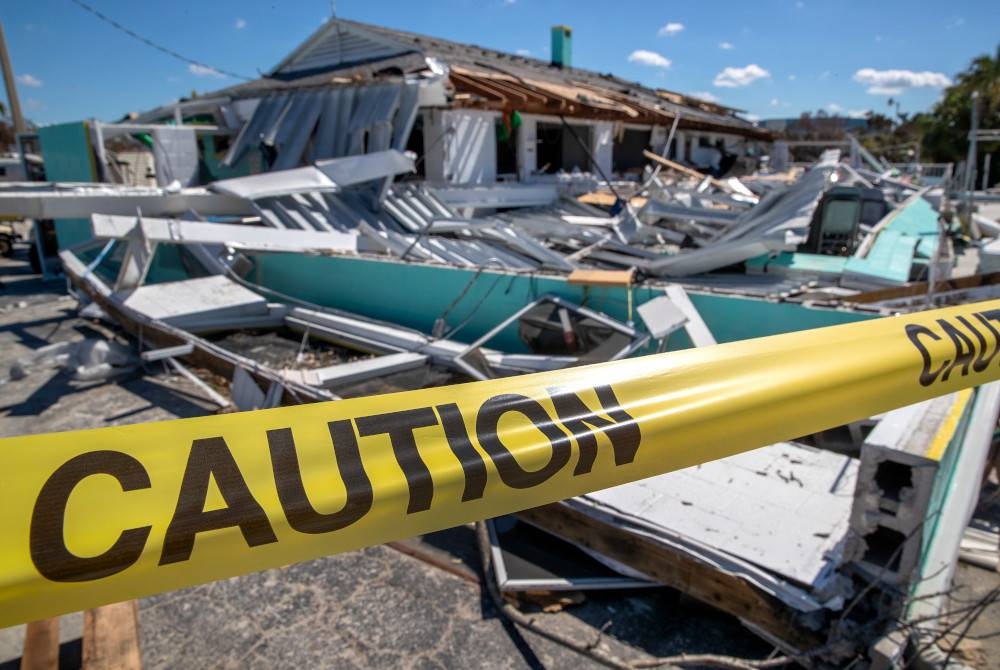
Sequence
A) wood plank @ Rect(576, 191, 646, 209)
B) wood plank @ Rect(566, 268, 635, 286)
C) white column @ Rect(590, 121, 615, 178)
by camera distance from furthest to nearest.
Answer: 1. white column @ Rect(590, 121, 615, 178)
2. wood plank @ Rect(576, 191, 646, 209)
3. wood plank @ Rect(566, 268, 635, 286)

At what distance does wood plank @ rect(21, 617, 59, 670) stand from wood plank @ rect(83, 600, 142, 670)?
131mm

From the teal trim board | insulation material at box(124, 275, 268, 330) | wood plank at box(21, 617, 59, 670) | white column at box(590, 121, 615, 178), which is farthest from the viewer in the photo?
white column at box(590, 121, 615, 178)

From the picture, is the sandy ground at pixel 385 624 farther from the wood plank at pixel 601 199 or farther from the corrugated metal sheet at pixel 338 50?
the corrugated metal sheet at pixel 338 50

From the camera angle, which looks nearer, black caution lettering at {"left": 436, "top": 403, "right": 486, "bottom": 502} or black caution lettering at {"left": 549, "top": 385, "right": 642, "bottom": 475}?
black caution lettering at {"left": 436, "top": 403, "right": 486, "bottom": 502}

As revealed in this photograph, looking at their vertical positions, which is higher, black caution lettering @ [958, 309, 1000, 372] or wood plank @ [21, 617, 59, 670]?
black caution lettering @ [958, 309, 1000, 372]

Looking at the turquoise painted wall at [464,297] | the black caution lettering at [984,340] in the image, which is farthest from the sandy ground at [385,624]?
the turquoise painted wall at [464,297]

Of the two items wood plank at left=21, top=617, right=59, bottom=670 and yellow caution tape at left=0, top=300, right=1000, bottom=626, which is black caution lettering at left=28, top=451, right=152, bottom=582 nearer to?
yellow caution tape at left=0, top=300, right=1000, bottom=626

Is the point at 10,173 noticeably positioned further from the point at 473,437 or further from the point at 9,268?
the point at 473,437

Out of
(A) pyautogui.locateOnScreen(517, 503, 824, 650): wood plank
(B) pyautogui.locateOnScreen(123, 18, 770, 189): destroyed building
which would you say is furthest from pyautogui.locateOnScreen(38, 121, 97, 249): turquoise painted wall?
(A) pyautogui.locateOnScreen(517, 503, 824, 650): wood plank

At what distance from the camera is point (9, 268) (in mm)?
15656

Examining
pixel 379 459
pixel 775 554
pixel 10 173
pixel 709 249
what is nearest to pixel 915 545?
pixel 775 554

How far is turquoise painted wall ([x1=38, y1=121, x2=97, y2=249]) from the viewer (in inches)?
540

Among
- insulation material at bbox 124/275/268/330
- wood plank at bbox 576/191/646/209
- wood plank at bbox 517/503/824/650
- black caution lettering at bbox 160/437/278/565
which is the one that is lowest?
wood plank at bbox 517/503/824/650

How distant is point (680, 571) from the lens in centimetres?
322
